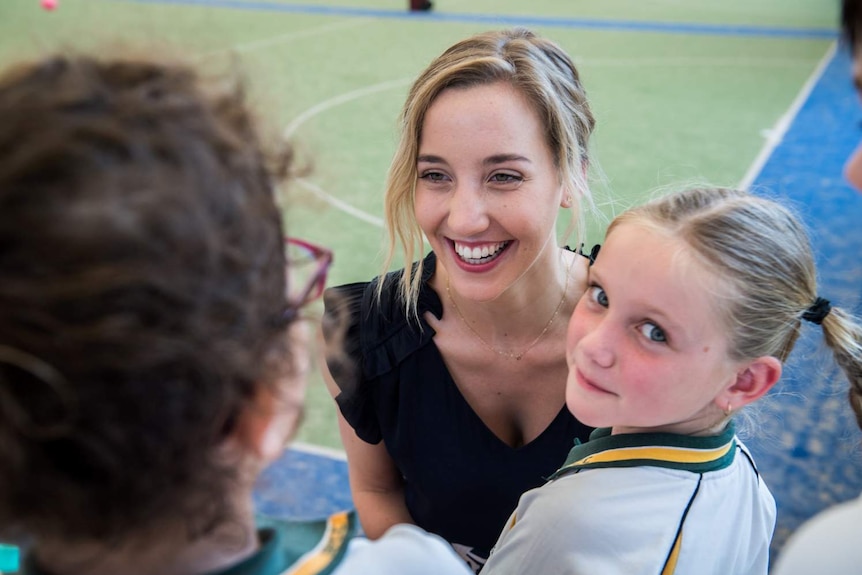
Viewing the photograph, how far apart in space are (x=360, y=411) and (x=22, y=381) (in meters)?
1.37

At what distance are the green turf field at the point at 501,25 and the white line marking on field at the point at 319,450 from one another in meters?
0.05

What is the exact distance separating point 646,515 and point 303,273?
0.64 meters

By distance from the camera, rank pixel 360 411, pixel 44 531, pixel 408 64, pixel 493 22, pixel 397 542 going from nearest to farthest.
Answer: pixel 44 531
pixel 397 542
pixel 360 411
pixel 408 64
pixel 493 22

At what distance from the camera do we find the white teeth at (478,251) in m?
1.95

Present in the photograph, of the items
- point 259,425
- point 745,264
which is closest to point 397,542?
point 259,425

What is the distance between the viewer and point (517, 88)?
6.30 ft

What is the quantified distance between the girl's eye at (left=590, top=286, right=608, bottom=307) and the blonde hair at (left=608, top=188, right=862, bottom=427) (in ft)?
0.43

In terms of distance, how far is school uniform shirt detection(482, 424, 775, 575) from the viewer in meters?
1.28

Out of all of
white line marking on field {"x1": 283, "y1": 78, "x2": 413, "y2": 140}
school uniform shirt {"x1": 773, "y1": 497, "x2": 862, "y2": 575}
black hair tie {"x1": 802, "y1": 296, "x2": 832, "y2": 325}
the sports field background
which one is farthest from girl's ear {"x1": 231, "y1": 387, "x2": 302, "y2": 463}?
white line marking on field {"x1": 283, "y1": 78, "x2": 413, "y2": 140}

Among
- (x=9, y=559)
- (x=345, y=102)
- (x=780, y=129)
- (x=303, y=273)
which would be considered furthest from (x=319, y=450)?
(x=780, y=129)

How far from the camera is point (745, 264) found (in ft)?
4.41

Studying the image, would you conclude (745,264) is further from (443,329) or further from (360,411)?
(360,411)

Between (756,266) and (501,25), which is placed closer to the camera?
(756,266)

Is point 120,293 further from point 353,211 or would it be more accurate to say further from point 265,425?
point 353,211
